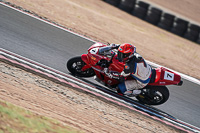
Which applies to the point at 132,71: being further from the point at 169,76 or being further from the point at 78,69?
the point at 78,69

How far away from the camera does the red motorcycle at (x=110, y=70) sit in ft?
24.1

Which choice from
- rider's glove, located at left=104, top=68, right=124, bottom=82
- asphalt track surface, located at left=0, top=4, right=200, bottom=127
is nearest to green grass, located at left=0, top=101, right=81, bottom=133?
rider's glove, located at left=104, top=68, right=124, bottom=82

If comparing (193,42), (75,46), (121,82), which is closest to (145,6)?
(193,42)

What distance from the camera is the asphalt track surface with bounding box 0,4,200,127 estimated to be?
8344 millimetres

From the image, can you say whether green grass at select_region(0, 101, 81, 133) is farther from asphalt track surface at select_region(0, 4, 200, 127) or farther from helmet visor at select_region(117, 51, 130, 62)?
asphalt track surface at select_region(0, 4, 200, 127)

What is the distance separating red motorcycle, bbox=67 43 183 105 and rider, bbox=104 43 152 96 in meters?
0.19

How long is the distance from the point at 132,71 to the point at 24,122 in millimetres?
3525

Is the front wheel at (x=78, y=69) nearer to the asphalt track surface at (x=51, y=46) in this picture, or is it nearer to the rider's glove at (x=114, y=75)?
the asphalt track surface at (x=51, y=46)

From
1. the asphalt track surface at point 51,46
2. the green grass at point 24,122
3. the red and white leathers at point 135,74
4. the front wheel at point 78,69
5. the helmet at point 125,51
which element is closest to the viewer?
the green grass at point 24,122

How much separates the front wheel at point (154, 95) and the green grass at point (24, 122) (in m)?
3.24

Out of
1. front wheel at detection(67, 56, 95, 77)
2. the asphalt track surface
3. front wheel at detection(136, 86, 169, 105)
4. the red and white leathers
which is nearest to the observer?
the red and white leathers

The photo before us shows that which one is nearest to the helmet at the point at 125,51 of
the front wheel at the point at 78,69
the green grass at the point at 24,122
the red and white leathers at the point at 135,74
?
the red and white leathers at the point at 135,74

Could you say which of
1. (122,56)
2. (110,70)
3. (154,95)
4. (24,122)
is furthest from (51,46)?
(24,122)

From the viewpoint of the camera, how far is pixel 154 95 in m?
7.71
